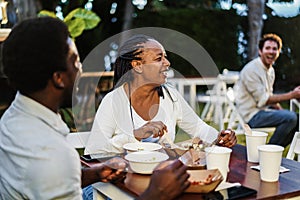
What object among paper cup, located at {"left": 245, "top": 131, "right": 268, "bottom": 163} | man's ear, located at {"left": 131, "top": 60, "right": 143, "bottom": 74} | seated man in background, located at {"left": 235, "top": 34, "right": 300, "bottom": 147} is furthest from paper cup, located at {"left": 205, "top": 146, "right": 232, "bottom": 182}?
seated man in background, located at {"left": 235, "top": 34, "right": 300, "bottom": 147}

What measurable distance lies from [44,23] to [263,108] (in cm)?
331

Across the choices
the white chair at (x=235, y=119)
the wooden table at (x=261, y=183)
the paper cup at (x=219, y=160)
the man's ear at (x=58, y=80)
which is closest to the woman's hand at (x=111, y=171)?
the wooden table at (x=261, y=183)

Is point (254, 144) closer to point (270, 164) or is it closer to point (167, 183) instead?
point (270, 164)

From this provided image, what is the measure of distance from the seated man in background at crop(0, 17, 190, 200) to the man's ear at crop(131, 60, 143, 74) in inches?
35.3

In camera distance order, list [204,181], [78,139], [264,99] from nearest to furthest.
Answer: [204,181]
[78,139]
[264,99]

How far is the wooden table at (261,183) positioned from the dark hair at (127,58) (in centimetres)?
68

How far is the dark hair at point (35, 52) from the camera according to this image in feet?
3.56

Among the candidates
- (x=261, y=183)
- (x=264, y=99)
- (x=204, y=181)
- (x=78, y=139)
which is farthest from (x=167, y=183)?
(x=264, y=99)

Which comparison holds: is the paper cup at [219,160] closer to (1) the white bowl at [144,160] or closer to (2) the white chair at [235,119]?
(1) the white bowl at [144,160]

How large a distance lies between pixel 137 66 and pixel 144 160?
0.67 meters

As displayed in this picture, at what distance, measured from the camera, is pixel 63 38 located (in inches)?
44.6

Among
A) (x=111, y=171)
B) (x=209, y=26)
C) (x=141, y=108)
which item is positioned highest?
(x=209, y=26)

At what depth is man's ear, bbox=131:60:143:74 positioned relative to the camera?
209 centimetres

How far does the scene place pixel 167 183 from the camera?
1.14 m
